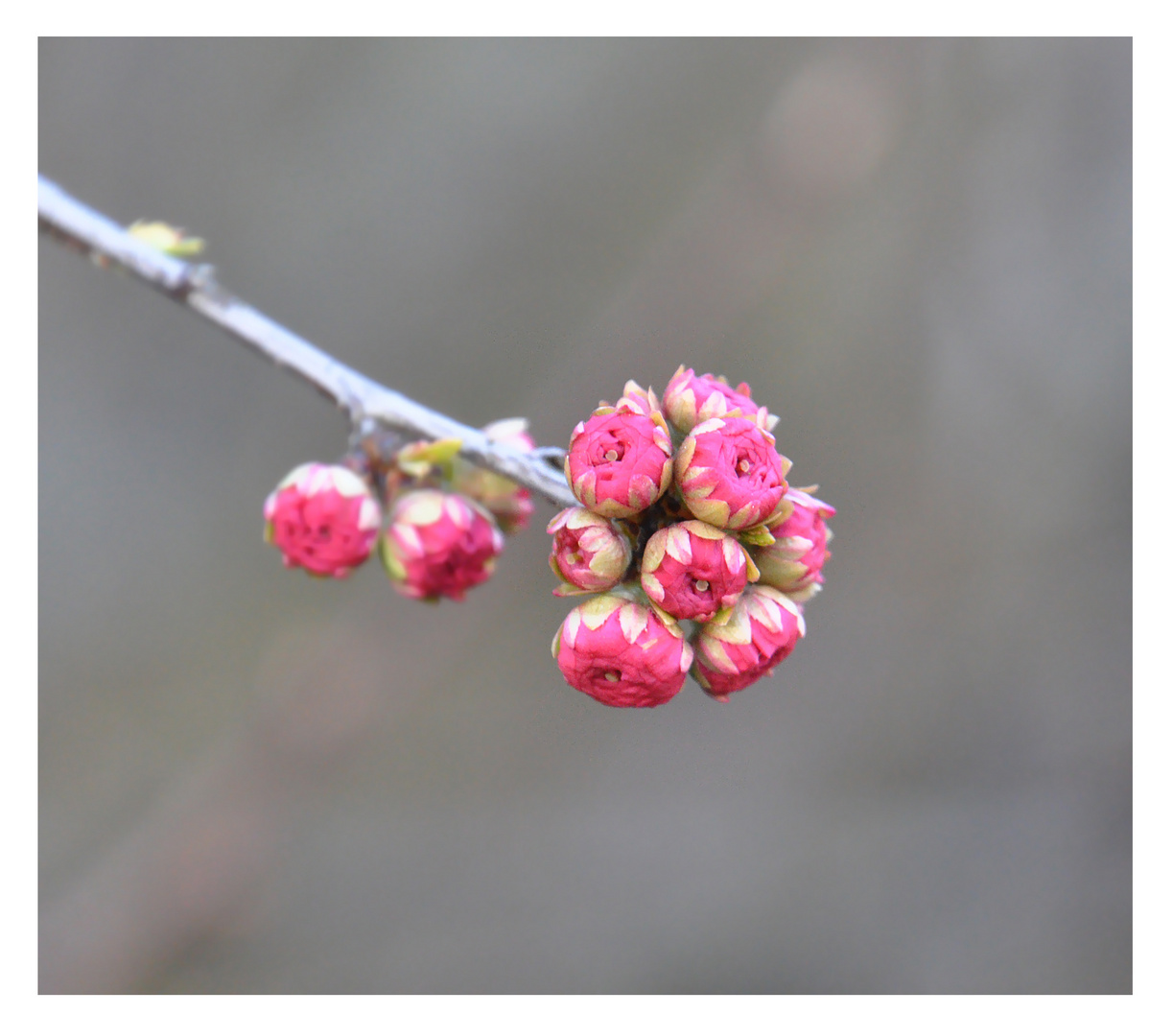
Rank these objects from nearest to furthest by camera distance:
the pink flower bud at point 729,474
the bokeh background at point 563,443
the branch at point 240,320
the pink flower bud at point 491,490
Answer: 1. the pink flower bud at point 729,474
2. the branch at point 240,320
3. the pink flower bud at point 491,490
4. the bokeh background at point 563,443

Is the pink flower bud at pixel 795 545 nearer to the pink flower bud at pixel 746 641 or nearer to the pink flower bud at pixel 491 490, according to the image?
the pink flower bud at pixel 746 641

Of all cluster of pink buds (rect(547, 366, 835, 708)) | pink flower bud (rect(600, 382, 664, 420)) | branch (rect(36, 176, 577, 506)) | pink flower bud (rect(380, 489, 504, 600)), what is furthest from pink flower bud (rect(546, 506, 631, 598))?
pink flower bud (rect(380, 489, 504, 600))

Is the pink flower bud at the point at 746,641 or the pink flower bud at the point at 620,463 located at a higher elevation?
the pink flower bud at the point at 620,463

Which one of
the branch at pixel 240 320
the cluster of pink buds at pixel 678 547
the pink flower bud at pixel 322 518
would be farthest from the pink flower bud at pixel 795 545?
the pink flower bud at pixel 322 518

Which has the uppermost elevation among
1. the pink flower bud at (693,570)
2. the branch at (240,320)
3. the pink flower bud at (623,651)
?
the branch at (240,320)

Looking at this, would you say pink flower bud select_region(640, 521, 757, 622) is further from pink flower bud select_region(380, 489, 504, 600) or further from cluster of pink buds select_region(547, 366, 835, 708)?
pink flower bud select_region(380, 489, 504, 600)

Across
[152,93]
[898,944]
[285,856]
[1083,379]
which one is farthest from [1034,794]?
[152,93]

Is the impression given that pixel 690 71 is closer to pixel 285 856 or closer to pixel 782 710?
pixel 782 710

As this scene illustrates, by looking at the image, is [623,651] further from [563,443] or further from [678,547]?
[563,443]
